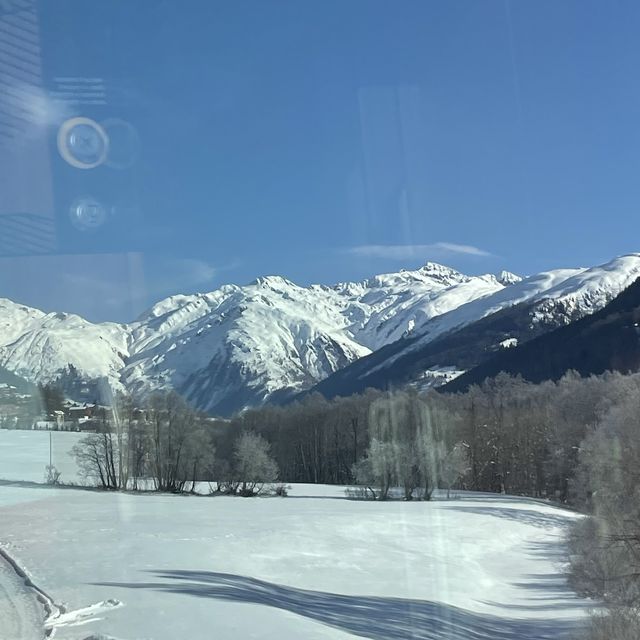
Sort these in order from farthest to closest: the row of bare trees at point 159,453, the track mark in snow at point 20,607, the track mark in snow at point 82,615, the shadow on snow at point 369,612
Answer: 1. the row of bare trees at point 159,453
2. the shadow on snow at point 369,612
3. the track mark in snow at point 82,615
4. the track mark in snow at point 20,607

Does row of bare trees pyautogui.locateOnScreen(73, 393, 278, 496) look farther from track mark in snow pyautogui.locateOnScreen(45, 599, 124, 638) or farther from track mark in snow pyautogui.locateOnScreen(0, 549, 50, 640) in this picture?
track mark in snow pyautogui.locateOnScreen(45, 599, 124, 638)

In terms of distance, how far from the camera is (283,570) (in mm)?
31359

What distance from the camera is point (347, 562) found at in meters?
36.0


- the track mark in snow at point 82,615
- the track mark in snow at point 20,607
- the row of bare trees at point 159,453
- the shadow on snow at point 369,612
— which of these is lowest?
the shadow on snow at point 369,612

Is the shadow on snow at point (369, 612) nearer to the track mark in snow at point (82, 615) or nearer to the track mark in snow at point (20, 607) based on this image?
the track mark in snow at point (20, 607)

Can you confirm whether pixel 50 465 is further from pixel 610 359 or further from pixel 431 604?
pixel 610 359

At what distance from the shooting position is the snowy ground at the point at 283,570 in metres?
19.8

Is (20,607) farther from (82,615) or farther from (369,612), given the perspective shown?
(369,612)

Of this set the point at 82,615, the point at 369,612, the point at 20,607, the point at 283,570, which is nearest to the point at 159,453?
the point at 283,570

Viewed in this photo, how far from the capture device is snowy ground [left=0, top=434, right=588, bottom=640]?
65.1ft

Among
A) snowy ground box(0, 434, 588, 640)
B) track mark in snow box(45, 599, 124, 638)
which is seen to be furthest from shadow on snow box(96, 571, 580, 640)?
track mark in snow box(45, 599, 124, 638)

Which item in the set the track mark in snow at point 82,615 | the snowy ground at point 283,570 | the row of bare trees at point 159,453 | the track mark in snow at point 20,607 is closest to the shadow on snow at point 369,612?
the snowy ground at point 283,570

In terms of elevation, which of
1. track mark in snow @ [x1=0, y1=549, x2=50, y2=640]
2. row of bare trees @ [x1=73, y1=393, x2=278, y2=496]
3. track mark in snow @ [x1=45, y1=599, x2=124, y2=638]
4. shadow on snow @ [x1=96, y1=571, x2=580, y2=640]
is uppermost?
row of bare trees @ [x1=73, y1=393, x2=278, y2=496]

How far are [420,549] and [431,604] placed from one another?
14958mm
